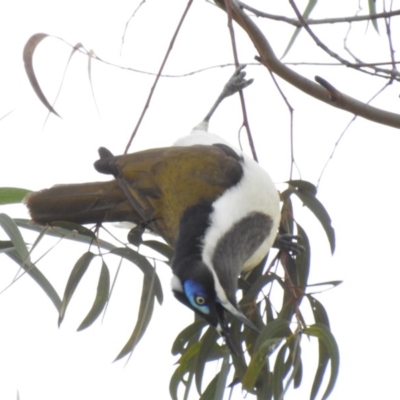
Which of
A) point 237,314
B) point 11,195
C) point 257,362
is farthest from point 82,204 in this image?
point 257,362

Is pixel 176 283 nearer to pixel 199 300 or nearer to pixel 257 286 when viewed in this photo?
pixel 199 300

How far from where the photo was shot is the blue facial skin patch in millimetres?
2229

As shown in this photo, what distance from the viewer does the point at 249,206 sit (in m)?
2.60

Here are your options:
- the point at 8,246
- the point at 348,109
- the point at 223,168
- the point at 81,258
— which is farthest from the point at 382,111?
the point at 8,246

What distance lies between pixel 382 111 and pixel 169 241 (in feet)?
2.33

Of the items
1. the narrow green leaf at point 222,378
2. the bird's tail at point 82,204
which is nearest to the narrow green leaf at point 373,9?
the bird's tail at point 82,204

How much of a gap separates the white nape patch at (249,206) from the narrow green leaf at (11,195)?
20.5 inches

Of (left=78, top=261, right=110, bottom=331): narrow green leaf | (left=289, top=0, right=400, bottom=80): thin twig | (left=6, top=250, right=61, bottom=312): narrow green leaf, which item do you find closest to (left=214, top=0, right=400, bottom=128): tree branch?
(left=289, top=0, right=400, bottom=80): thin twig

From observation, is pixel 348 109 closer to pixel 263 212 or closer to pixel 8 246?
pixel 263 212

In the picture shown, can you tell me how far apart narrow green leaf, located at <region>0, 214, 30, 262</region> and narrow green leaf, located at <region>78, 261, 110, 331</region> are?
262 millimetres

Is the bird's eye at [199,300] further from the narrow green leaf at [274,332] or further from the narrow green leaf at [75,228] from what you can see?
the narrow green leaf at [75,228]

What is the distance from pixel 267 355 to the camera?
2176 mm

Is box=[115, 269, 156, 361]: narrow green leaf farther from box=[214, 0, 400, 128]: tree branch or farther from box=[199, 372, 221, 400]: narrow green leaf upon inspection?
box=[214, 0, 400, 128]: tree branch

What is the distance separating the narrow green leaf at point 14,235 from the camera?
222 cm
